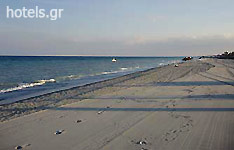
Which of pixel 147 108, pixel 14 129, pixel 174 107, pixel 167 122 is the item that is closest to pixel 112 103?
pixel 147 108

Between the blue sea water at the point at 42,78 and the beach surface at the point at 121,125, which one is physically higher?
the beach surface at the point at 121,125

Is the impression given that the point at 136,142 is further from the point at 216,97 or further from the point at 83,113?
the point at 216,97

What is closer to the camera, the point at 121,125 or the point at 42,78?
the point at 121,125

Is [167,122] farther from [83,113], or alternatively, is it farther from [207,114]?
[83,113]

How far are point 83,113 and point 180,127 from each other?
11.7 ft

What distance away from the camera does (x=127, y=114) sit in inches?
345

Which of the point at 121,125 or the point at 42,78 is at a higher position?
the point at 121,125

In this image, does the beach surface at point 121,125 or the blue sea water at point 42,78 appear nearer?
the beach surface at point 121,125

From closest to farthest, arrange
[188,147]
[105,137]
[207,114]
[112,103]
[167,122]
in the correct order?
1. [188,147]
2. [105,137]
3. [167,122]
4. [207,114]
5. [112,103]

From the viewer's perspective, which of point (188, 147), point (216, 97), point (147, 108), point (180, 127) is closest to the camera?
point (188, 147)

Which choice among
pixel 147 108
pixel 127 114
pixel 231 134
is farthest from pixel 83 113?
pixel 231 134

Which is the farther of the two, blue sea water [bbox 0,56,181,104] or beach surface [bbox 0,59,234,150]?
blue sea water [bbox 0,56,181,104]

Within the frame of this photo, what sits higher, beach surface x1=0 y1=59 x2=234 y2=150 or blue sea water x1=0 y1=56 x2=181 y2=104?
beach surface x1=0 y1=59 x2=234 y2=150

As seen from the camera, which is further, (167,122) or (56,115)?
(56,115)
